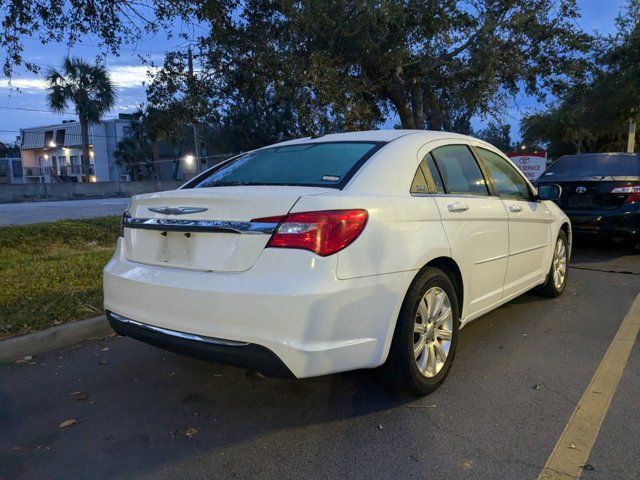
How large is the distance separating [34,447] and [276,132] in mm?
29122

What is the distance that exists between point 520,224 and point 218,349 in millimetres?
2928

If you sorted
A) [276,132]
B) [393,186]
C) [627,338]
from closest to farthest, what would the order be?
[393,186]
[627,338]
[276,132]

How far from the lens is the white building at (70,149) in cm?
4932

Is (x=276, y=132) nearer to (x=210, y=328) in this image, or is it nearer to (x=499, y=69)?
(x=499, y=69)

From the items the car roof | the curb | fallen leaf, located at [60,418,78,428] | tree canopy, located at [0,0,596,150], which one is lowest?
fallen leaf, located at [60,418,78,428]

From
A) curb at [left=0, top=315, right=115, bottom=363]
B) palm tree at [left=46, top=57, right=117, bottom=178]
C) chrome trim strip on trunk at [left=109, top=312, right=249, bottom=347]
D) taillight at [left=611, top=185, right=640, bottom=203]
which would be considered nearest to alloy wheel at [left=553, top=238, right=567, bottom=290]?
taillight at [left=611, top=185, right=640, bottom=203]

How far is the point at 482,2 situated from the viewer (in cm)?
1253

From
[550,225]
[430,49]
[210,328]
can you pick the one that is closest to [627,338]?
[550,225]

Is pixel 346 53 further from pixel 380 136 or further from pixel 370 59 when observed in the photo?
pixel 380 136

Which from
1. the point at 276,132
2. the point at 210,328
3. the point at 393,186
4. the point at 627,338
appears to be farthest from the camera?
the point at 276,132

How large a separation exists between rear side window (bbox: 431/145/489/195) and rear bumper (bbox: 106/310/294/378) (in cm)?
180

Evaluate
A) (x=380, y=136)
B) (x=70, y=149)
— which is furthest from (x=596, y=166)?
(x=70, y=149)

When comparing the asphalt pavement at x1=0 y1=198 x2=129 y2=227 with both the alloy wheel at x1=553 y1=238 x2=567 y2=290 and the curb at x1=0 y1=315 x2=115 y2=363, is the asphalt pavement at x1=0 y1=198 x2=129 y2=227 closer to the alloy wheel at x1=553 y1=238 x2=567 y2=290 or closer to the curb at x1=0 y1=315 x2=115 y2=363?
the curb at x1=0 y1=315 x2=115 y2=363

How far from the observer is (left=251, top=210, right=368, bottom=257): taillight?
8.92 feet
